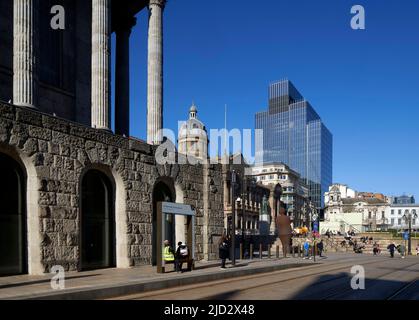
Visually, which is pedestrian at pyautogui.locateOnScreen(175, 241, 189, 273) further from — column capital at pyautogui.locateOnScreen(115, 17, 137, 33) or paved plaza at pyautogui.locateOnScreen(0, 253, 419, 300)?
column capital at pyautogui.locateOnScreen(115, 17, 137, 33)

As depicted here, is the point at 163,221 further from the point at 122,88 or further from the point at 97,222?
the point at 122,88

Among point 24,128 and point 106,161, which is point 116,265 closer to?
point 106,161

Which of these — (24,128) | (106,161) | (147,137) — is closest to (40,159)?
(24,128)

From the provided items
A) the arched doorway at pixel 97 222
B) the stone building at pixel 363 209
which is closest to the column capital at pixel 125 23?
the arched doorway at pixel 97 222

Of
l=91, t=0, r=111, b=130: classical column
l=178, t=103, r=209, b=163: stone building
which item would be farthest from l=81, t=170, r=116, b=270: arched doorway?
l=178, t=103, r=209, b=163: stone building

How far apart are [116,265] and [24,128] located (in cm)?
765

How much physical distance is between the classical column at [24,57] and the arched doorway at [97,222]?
13.2 feet

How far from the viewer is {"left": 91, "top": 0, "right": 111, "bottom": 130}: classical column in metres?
24.2

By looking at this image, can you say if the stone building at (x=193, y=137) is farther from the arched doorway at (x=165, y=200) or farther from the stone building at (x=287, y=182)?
the arched doorway at (x=165, y=200)

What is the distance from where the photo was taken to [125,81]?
33.1 metres

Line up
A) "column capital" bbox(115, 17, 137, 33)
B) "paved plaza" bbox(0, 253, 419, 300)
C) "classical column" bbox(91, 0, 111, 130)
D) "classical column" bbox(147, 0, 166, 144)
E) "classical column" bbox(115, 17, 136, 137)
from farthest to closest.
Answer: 1. "column capital" bbox(115, 17, 137, 33)
2. "classical column" bbox(115, 17, 136, 137)
3. "classical column" bbox(147, 0, 166, 144)
4. "classical column" bbox(91, 0, 111, 130)
5. "paved plaza" bbox(0, 253, 419, 300)

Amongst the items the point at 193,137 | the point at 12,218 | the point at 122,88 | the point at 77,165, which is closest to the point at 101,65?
the point at 77,165

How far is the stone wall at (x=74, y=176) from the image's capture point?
57.6 ft

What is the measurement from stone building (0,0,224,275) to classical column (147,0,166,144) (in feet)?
0.20
